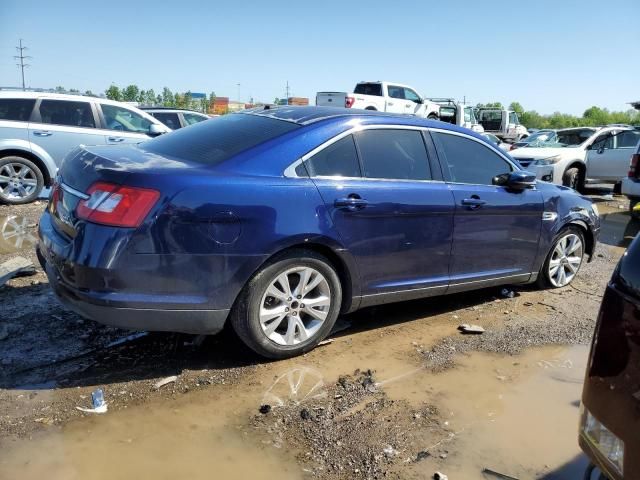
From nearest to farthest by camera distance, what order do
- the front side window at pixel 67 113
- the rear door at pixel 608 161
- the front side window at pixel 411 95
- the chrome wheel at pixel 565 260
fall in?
the chrome wheel at pixel 565 260, the front side window at pixel 67 113, the rear door at pixel 608 161, the front side window at pixel 411 95

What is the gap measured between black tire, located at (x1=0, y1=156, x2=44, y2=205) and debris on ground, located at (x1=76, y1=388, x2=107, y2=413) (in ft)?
21.4

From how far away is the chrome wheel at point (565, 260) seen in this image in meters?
5.47

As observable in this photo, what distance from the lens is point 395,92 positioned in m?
23.5

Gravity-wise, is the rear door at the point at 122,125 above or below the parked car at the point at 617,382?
above

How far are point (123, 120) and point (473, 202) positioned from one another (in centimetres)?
697

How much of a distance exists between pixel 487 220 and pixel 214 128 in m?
2.31

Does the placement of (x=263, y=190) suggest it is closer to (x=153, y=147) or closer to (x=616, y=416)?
(x=153, y=147)

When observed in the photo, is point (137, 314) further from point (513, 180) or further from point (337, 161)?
point (513, 180)

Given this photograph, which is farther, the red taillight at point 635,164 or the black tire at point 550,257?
the red taillight at point 635,164

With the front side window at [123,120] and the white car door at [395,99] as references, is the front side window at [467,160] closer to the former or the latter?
the front side window at [123,120]

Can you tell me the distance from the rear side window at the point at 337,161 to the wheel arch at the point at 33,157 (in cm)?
643

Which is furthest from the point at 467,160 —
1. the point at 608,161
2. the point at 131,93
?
the point at 131,93

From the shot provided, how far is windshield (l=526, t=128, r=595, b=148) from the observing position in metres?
13.6

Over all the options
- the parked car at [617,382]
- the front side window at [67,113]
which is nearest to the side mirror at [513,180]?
the parked car at [617,382]
